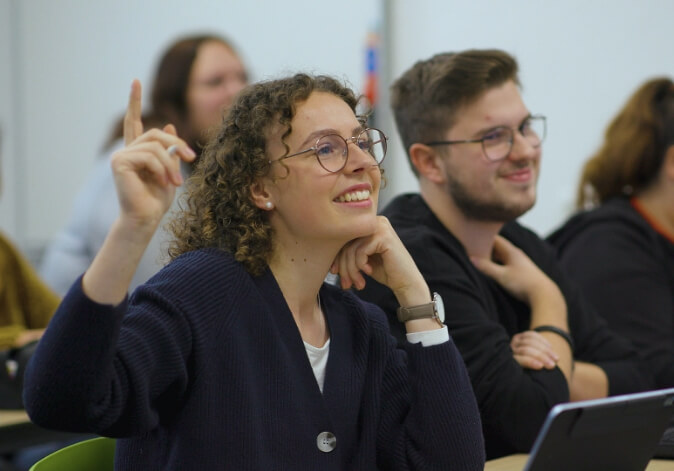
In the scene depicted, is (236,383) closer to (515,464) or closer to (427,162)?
(515,464)

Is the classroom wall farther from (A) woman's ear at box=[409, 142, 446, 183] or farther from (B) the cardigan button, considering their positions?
(B) the cardigan button

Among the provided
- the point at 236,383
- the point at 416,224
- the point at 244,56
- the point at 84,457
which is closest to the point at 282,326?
the point at 236,383

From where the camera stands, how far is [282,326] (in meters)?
1.47

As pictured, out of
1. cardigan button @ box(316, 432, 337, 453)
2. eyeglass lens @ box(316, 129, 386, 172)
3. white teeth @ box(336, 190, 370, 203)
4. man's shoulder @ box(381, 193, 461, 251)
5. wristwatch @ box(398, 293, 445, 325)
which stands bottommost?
cardigan button @ box(316, 432, 337, 453)

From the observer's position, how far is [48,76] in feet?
16.3

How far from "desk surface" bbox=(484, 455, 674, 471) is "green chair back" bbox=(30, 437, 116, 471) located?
2.14ft

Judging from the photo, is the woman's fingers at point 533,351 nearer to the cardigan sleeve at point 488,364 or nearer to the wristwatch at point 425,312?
the cardigan sleeve at point 488,364

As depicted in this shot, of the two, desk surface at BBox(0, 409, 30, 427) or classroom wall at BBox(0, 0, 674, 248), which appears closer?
desk surface at BBox(0, 409, 30, 427)

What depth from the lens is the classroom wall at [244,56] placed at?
3994 mm

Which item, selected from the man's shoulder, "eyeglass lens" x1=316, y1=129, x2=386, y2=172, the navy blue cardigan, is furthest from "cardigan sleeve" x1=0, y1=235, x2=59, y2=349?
"eyeglass lens" x1=316, y1=129, x2=386, y2=172

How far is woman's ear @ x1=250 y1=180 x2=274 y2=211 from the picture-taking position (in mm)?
1547

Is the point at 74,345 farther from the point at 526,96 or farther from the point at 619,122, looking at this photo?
the point at 526,96

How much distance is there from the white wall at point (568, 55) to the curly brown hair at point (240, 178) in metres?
2.48

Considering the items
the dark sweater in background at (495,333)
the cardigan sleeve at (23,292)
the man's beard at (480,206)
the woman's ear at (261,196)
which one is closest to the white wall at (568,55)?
the dark sweater in background at (495,333)
